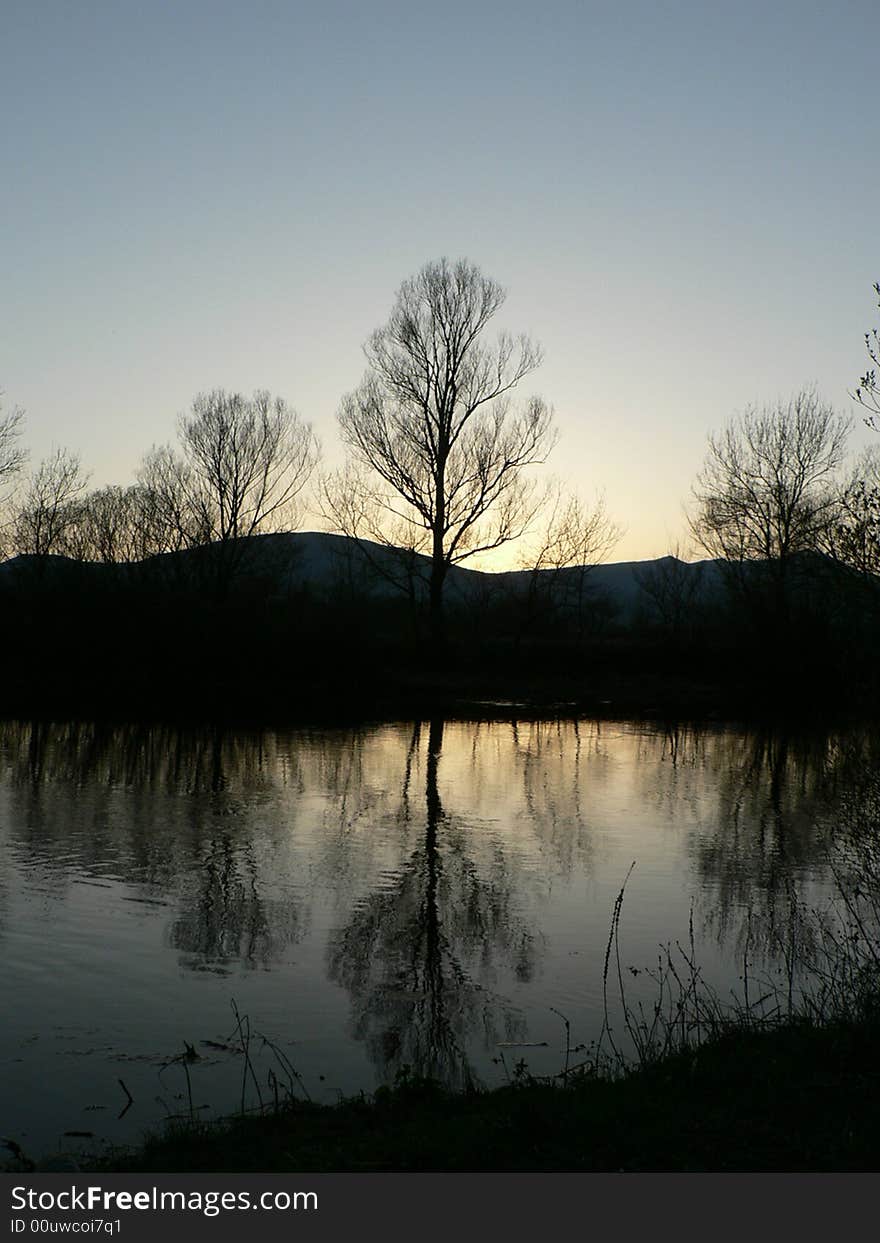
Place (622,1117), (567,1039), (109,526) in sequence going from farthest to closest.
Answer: (109,526) → (567,1039) → (622,1117)

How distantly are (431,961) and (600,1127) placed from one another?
4144 mm

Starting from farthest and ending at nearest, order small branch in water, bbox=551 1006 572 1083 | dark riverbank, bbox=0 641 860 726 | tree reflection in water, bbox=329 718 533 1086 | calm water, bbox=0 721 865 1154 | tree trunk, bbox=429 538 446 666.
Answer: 1. tree trunk, bbox=429 538 446 666
2. dark riverbank, bbox=0 641 860 726
3. tree reflection in water, bbox=329 718 533 1086
4. calm water, bbox=0 721 865 1154
5. small branch in water, bbox=551 1006 572 1083

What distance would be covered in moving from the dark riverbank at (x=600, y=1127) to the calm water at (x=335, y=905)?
0.77 m

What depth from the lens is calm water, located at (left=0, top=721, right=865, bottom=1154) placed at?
7.00 m

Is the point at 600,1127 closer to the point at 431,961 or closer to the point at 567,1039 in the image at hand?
the point at 567,1039

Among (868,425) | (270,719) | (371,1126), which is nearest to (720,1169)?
(371,1126)

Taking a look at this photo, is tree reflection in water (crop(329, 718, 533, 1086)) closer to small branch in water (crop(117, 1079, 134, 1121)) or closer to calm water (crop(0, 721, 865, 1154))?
calm water (crop(0, 721, 865, 1154))

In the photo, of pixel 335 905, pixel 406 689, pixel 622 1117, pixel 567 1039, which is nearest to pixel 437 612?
pixel 406 689

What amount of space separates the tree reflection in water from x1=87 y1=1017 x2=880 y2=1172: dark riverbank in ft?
3.26

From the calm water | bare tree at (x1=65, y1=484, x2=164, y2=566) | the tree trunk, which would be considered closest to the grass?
the calm water

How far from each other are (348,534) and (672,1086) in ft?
127

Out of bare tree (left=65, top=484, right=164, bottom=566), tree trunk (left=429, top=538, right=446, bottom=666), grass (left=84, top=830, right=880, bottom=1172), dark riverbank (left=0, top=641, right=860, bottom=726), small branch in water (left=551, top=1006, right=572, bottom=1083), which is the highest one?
bare tree (left=65, top=484, right=164, bottom=566)

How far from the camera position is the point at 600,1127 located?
17.0 feet

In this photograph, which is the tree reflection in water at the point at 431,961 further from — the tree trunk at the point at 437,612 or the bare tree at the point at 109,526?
the bare tree at the point at 109,526
